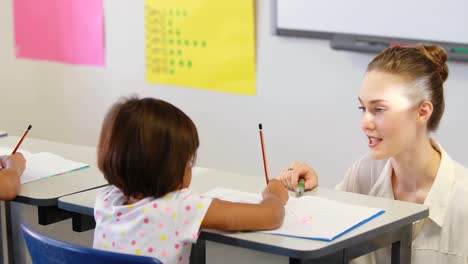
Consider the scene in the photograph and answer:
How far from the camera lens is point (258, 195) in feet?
7.05

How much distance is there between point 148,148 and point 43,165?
83 cm

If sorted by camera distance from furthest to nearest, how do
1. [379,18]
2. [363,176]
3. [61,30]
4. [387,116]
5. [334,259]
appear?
[61,30] → [379,18] → [363,176] → [387,116] → [334,259]

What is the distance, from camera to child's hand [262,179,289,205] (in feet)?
6.74

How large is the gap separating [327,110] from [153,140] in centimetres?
175

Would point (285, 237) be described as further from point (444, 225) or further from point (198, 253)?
point (444, 225)

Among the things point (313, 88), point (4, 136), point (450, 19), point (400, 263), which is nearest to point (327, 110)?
point (313, 88)

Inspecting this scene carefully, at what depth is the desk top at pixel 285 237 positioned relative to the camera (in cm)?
178

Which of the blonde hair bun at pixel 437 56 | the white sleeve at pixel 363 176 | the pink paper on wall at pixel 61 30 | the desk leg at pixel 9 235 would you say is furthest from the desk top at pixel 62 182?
the pink paper on wall at pixel 61 30

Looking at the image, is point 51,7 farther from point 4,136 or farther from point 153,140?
point 153,140

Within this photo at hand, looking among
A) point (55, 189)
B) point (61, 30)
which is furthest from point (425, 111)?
point (61, 30)

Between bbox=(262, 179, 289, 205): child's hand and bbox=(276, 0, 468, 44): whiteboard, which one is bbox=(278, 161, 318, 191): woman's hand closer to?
bbox=(262, 179, 289, 205): child's hand

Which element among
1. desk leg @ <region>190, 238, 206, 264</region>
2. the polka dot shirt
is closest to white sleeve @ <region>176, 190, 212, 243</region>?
the polka dot shirt

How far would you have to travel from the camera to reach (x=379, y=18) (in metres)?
3.25

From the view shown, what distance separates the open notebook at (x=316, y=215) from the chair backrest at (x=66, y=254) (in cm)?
33
